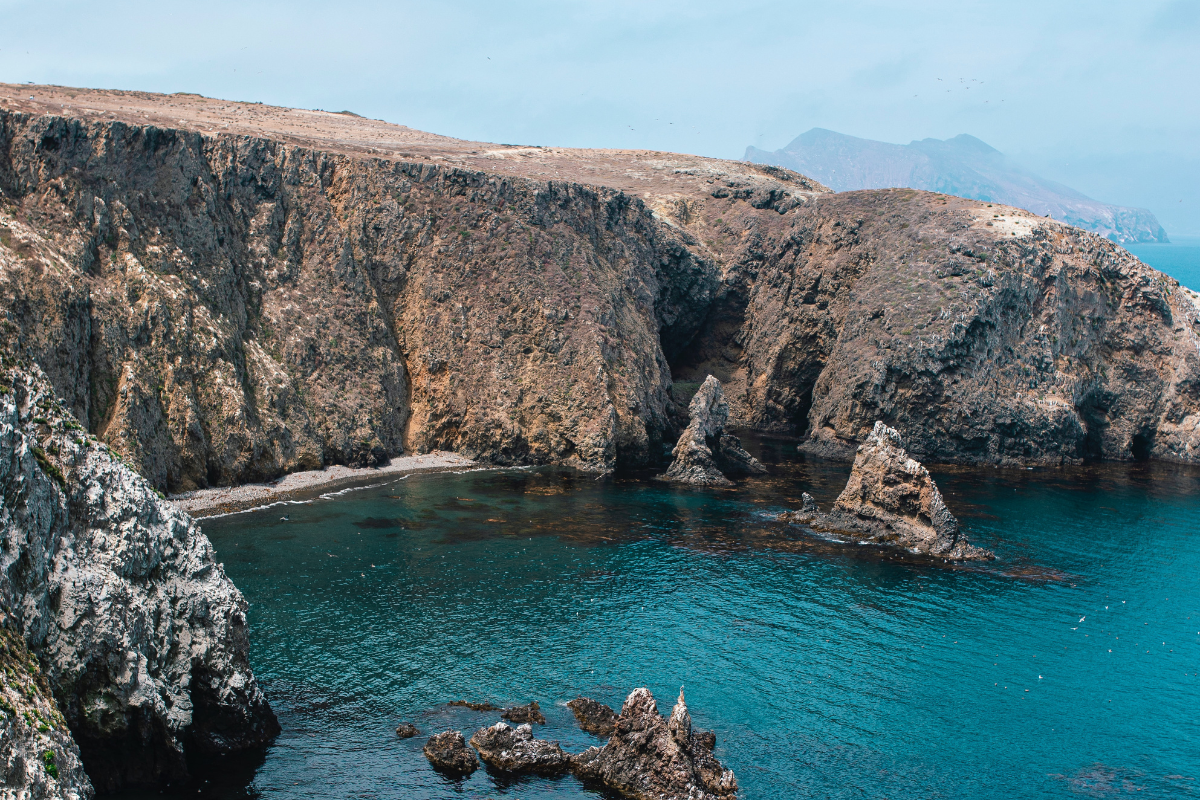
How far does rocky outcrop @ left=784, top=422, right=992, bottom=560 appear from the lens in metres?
64.9

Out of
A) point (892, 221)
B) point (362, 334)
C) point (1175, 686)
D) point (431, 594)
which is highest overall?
point (892, 221)

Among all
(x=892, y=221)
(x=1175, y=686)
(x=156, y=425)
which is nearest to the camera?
(x=1175, y=686)

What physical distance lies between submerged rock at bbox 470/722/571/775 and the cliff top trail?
218ft

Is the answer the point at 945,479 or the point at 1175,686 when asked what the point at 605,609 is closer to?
the point at 1175,686

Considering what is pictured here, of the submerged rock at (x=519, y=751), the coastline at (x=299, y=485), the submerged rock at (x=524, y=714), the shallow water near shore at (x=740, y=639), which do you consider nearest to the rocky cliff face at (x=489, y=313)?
A: the coastline at (x=299, y=485)

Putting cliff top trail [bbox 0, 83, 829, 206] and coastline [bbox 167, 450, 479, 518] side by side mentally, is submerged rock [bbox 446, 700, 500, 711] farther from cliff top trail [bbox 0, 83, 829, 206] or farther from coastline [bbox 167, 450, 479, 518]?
cliff top trail [bbox 0, 83, 829, 206]

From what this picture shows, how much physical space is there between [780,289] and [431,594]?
2990 inches

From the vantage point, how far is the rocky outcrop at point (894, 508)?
6488cm

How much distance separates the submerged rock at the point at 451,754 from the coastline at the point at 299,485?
115ft

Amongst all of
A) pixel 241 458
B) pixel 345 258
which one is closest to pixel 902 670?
pixel 241 458

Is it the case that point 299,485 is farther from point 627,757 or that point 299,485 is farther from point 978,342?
point 978,342

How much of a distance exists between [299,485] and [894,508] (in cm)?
4830

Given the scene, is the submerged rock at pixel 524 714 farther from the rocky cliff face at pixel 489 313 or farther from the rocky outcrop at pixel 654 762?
the rocky cliff face at pixel 489 313

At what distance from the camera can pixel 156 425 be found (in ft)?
222
